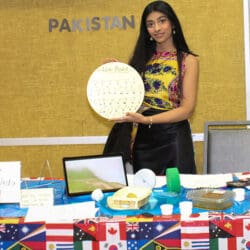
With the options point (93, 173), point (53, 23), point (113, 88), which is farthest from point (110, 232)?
point (53, 23)

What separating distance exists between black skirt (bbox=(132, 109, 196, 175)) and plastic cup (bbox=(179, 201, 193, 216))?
0.78 metres

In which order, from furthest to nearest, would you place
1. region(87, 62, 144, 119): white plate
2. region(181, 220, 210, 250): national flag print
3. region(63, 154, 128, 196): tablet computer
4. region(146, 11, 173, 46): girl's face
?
region(146, 11, 173, 46): girl's face < region(87, 62, 144, 119): white plate < region(63, 154, 128, 196): tablet computer < region(181, 220, 210, 250): national flag print

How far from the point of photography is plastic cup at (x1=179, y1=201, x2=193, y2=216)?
1.21 metres

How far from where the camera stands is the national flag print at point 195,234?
113 cm

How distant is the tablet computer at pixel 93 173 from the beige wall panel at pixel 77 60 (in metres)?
1.32

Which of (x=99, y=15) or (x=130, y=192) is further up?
(x=99, y=15)

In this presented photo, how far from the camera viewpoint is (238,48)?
106 inches

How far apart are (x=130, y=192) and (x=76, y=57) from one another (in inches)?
62.5

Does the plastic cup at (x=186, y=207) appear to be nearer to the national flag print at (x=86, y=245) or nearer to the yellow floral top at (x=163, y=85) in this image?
the national flag print at (x=86, y=245)

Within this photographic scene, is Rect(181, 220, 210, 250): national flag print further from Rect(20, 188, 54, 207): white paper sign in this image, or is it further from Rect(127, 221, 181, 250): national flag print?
Rect(20, 188, 54, 207): white paper sign

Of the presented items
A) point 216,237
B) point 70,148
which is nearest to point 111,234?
point 216,237

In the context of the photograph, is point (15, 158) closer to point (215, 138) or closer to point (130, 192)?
point (215, 138)

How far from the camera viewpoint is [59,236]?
1.16 meters

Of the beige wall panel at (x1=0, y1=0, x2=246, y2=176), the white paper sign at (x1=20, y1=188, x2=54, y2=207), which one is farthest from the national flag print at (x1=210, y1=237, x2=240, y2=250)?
the beige wall panel at (x1=0, y1=0, x2=246, y2=176)
